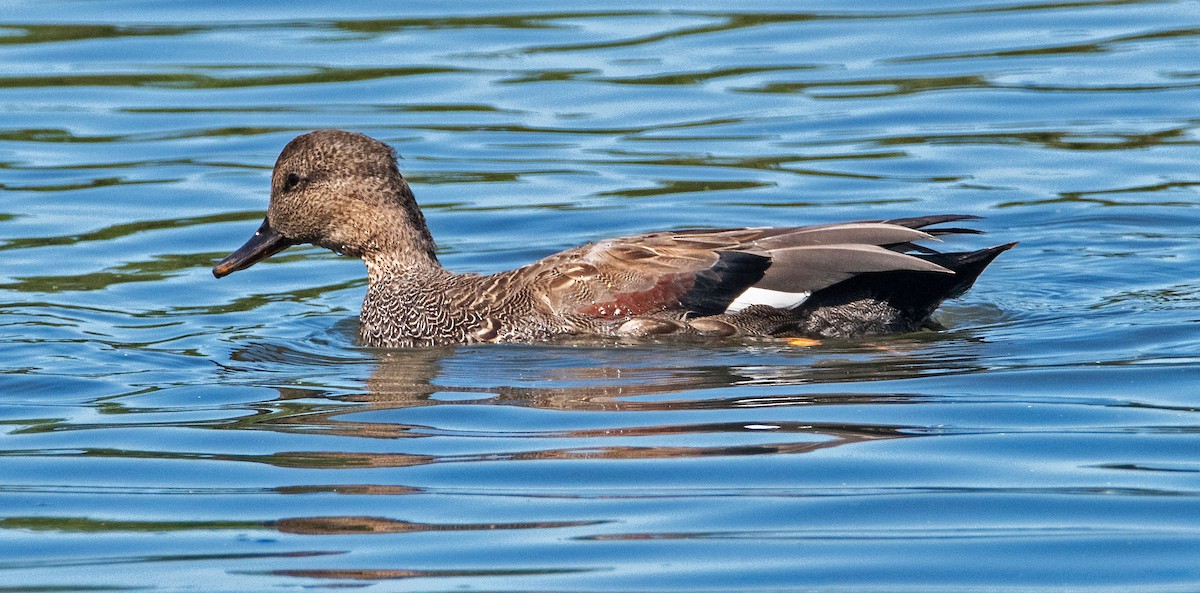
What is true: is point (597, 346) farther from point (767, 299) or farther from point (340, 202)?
point (340, 202)

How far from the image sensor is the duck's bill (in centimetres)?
1027

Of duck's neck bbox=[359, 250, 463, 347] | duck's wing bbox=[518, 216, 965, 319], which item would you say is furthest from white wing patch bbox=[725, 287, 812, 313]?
duck's neck bbox=[359, 250, 463, 347]

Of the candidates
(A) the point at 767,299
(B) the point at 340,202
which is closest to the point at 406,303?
(B) the point at 340,202

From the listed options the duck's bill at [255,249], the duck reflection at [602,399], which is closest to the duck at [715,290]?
the duck reflection at [602,399]

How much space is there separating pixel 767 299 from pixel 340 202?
2327 millimetres

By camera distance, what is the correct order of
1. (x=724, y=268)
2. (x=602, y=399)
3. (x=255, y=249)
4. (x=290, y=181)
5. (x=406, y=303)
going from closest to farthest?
(x=602, y=399), (x=724, y=268), (x=406, y=303), (x=290, y=181), (x=255, y=249)

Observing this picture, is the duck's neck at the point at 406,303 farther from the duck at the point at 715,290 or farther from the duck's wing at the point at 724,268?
the duck's wing at the point at 724,268

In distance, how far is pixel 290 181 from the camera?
10.1m

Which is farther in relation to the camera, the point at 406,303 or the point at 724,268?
the point at 406,303

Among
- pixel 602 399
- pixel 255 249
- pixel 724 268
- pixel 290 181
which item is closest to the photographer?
pixel 602 399

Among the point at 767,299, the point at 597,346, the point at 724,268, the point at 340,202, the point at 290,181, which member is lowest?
the point at 597,346

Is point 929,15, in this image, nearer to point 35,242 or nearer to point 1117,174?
point 1117,174

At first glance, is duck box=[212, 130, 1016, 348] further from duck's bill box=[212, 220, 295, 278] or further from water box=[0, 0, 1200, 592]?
duck's bill box=[212, 220, 295, 278]

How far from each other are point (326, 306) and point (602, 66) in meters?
5.43
